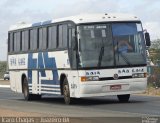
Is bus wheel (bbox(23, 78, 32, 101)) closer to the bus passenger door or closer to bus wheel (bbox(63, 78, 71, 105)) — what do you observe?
bus wheel (bbox(63, 78, 71, 105))

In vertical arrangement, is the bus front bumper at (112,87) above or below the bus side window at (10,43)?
below

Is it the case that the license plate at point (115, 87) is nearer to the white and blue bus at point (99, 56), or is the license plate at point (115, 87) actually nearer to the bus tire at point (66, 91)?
the white and blue bus at point (99, 56)

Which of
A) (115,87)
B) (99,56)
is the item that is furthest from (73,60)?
(115,87)

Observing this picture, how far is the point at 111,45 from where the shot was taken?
24688 mm

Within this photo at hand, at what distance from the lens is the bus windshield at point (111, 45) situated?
24359 millimetres

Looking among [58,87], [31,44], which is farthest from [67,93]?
[31,44]

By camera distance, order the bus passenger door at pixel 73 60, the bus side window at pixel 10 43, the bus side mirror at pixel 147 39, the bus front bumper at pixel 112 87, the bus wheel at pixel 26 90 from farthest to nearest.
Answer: the bus side window at pixel 10 43
the bus wheel at pixel 26 90
the bus side mirror at pixel 147 39
the bus passenger door at pixel 73 60
the bus front bumper at pixel 112 87

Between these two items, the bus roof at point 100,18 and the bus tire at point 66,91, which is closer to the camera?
the bus roof at point 100,18

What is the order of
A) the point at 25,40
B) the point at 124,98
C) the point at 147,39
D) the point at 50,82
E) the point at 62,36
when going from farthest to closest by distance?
the point at 25,40, the point at 50,82, the point at 124,98, the point at 62,36, the point at 147,39

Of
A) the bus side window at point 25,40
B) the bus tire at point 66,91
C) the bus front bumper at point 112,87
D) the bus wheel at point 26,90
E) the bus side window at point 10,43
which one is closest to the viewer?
the bus front bumper at point 112,87

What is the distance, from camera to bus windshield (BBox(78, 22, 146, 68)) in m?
24.4

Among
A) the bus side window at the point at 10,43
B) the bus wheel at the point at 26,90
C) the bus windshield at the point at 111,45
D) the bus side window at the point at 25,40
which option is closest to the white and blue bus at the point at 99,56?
the bus windshield at the point at 111,45

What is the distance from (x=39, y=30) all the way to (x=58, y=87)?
11.2 ft

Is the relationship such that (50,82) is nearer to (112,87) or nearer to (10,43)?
(112,87)
